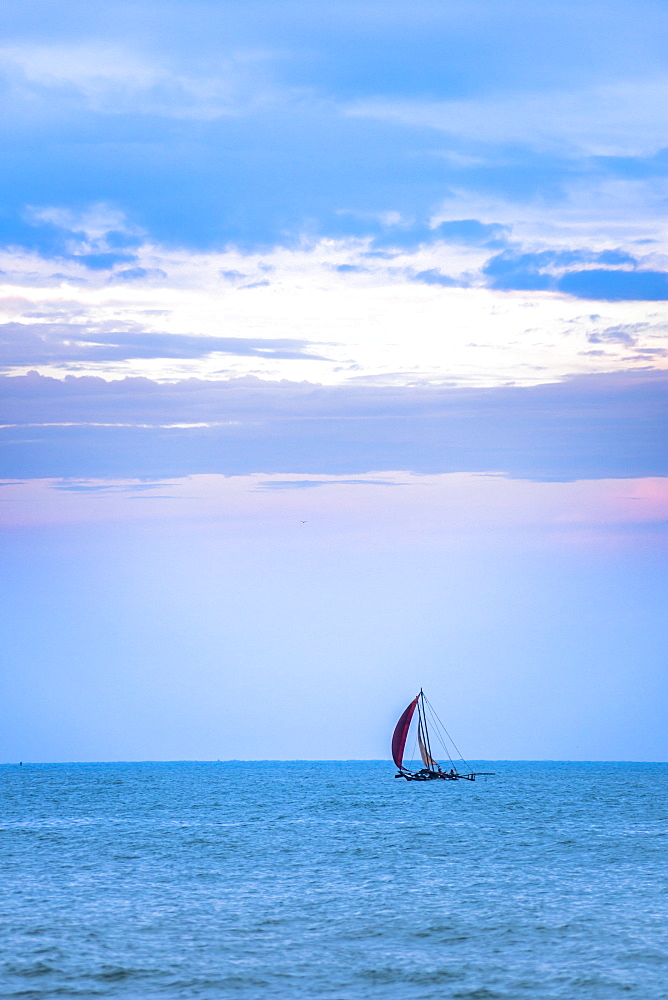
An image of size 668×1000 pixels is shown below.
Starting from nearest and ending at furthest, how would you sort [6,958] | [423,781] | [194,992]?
[194,992]
[6,958]
[423,781]

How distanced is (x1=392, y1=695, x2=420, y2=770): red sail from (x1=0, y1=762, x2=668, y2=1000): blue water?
127ft

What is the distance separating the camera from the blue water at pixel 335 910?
26.4 m

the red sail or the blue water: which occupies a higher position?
the red sail

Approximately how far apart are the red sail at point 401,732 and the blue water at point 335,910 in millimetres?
38699

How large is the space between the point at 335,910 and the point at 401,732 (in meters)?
79.0

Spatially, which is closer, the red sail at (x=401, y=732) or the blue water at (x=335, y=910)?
the blue water at (x=335, y=910)

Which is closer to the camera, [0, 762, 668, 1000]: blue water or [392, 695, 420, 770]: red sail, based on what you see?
[0, 762, 668, 1000]: blue water

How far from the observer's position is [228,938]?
31.2 meters

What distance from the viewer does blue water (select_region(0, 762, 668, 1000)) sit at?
2639 centimetres

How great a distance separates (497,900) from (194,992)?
16.5m

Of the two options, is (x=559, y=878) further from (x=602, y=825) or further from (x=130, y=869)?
(x=602, y=825)

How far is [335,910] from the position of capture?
118 feet

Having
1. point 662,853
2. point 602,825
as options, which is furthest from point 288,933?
point 602,825

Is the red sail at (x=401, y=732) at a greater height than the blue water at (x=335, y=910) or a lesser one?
greater
